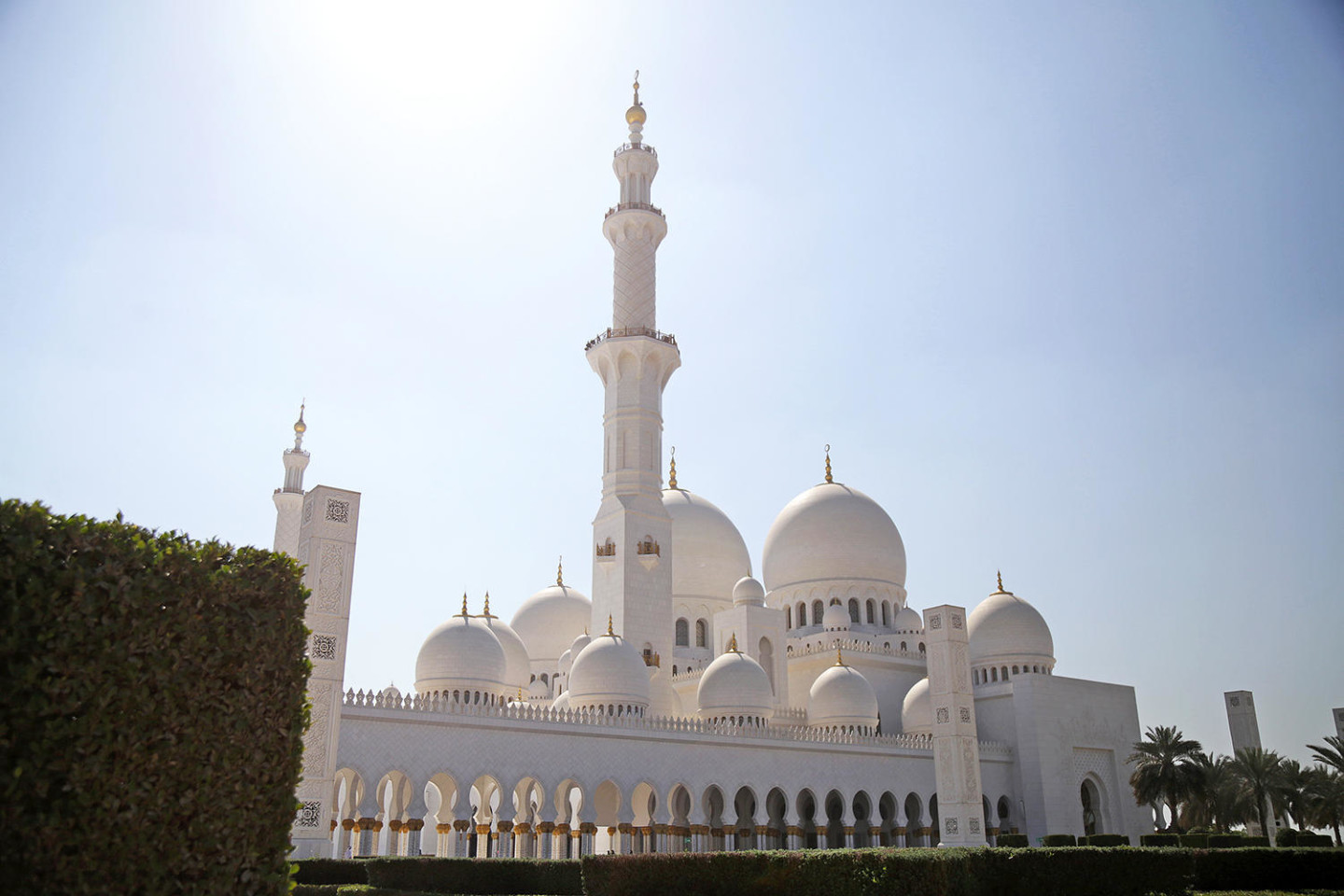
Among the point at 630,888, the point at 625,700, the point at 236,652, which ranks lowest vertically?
the point at 630,888

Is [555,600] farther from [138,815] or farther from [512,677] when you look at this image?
[138,815]

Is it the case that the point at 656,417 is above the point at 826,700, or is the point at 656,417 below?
above

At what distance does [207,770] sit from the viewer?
7.12 metres

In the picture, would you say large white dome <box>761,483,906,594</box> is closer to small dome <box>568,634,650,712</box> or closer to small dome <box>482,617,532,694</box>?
small dome <box>482,617,532,694</box>

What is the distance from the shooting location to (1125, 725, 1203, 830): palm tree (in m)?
30.1

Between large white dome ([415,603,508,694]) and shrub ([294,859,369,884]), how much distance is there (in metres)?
10.5

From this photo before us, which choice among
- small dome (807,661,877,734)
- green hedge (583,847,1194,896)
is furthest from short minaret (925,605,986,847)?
green hedge (583,847,1194,896)

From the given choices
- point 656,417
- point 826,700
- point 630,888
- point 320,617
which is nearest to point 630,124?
point 656,417

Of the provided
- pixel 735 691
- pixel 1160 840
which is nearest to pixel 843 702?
pixel 735 691

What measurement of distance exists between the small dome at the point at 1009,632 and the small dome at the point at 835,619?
4426 millimetres

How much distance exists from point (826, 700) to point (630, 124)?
20.9 m

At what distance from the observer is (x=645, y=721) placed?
27.1m

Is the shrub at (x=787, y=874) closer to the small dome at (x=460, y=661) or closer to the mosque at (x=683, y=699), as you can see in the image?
the mosque at (x=683, y=699)

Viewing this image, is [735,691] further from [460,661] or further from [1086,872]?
[1086,872]
